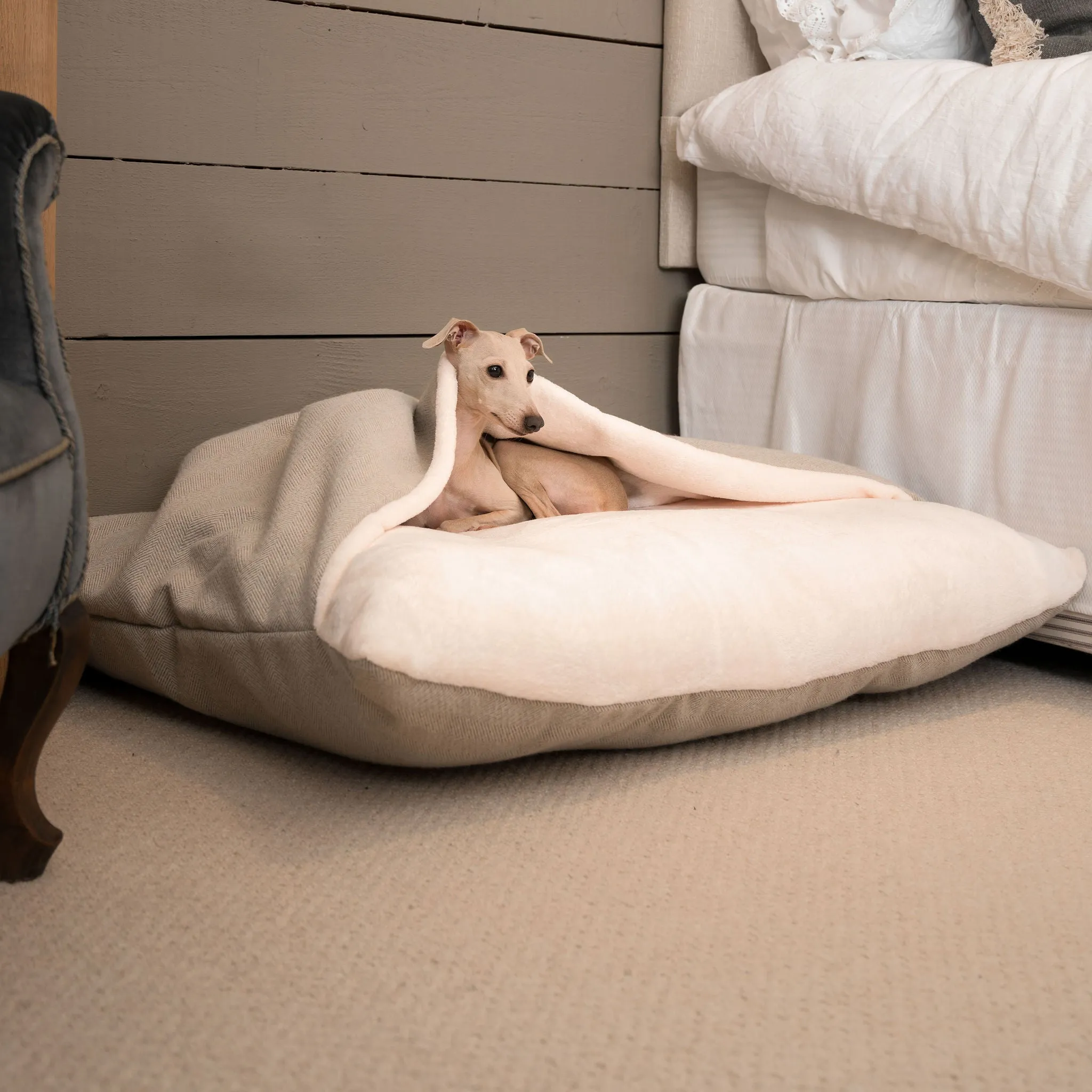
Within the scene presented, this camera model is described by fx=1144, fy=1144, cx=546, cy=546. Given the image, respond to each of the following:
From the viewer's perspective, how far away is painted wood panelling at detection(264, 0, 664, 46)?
1738 mm

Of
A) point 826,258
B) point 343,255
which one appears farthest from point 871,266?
point 343,255

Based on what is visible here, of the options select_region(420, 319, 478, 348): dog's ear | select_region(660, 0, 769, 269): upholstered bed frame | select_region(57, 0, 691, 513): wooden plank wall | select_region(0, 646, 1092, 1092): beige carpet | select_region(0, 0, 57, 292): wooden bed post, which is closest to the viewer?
select_region(0, 646, 1092, 1092): beige carpet

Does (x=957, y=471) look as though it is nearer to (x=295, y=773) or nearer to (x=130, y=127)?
(x=295, y=773)

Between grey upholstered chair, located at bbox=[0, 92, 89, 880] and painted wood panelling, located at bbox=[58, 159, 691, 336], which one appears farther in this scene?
painted wood panelling, located at bbox=[58, 159, 691, 336]

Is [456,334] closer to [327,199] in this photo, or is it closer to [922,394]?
[327,199]

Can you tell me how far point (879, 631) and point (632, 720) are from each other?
0.30 metres

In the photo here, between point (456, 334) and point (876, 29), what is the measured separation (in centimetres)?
90

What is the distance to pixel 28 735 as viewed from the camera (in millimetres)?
897

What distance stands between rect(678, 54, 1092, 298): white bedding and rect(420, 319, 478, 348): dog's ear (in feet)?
1.97

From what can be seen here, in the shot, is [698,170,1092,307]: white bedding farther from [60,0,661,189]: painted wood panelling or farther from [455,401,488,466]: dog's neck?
[455,401,488,466]: dog's neck

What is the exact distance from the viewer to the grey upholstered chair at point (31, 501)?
78cm

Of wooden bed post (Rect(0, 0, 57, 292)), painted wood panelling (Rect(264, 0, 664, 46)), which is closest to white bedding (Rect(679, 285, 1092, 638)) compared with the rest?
painted wood panelling (Rect(264, 0, 664, 46))

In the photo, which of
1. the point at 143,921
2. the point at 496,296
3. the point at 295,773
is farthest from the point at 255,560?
the point at 496,296

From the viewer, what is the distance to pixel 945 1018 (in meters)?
0.73
